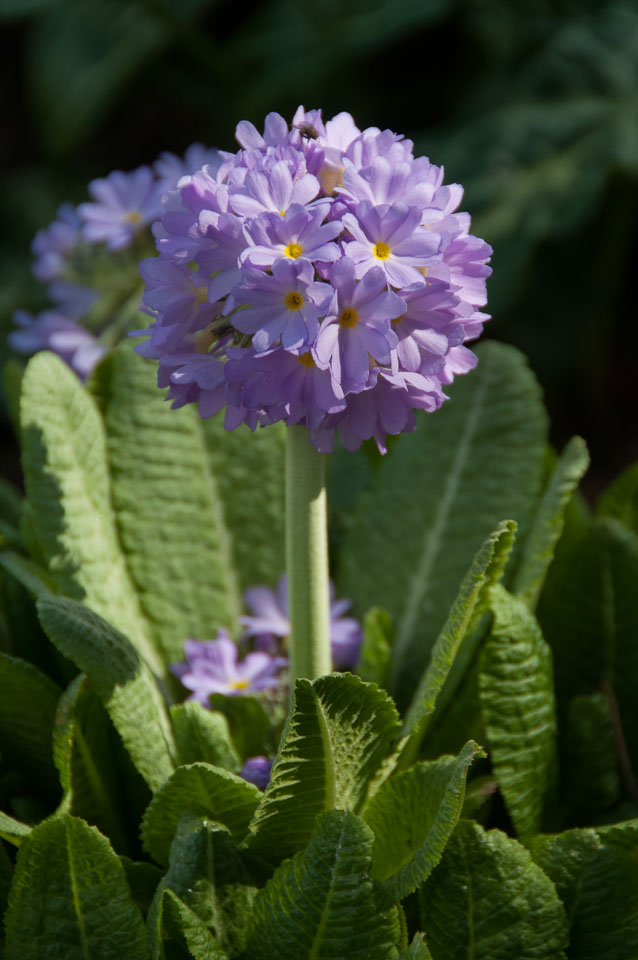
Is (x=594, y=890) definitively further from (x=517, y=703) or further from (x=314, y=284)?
(x=314, y=284)

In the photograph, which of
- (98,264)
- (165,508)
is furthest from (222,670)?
(98,264)

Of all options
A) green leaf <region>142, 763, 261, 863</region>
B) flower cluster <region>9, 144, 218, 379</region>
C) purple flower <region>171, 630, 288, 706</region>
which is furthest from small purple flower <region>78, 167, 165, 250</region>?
green leaf <region>142, 763, 261, 863</region>

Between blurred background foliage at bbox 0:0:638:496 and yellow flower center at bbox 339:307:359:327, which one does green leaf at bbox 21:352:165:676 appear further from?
blurred background foliage at bbox 0:0:638:496

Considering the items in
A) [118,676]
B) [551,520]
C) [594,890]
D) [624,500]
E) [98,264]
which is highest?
[98,264]

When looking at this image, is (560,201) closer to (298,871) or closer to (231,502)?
(231,502)

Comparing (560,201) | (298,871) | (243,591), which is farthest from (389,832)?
(560,201)
